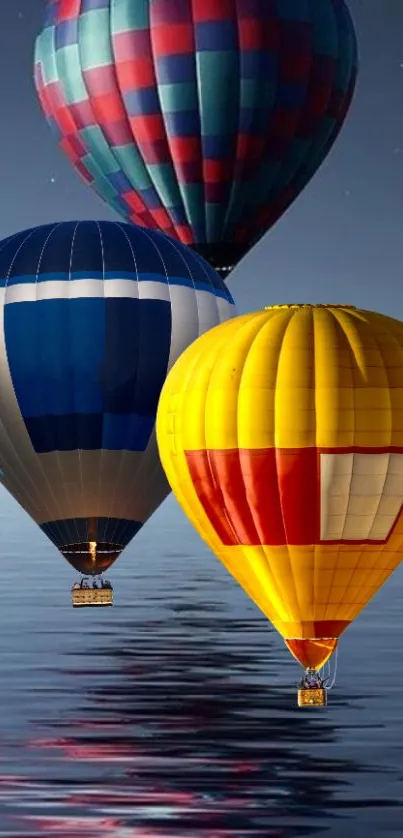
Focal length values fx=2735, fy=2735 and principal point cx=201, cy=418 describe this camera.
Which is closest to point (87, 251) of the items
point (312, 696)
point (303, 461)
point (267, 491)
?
point (267, 491)

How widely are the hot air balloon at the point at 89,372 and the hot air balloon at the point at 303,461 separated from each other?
5.68 m

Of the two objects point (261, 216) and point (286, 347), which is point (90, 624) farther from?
point (286, 347)

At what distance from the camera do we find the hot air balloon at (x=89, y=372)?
51.4 meters

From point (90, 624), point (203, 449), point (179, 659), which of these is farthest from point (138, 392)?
point (90, 624)

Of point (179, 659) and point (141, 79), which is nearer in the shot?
point (141, 79)

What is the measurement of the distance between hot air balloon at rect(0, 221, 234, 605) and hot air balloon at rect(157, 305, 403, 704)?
5.68 m

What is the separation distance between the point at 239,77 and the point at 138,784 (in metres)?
14.9

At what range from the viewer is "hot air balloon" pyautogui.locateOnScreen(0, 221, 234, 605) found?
5141 cm

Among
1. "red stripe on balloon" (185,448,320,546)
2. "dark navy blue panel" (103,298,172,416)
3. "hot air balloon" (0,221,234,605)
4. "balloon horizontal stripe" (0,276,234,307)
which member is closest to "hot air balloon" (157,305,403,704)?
"red stripe on balloon" (185,448,320,546)

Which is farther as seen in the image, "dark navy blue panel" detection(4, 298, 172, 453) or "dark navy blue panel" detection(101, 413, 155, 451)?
"dark navy blue panel" detection(101, 413, 155, 451)

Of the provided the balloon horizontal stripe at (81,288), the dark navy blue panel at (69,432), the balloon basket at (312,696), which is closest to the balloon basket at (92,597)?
the dark navy blue panel at (69,432)

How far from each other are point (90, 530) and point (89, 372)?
310cm

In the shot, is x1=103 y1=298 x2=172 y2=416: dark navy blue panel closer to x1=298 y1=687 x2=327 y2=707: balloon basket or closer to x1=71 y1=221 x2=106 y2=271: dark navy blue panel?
x1=71 y1=221 x2=106 y2=271: dark navy blue panel

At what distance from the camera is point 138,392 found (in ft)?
169
